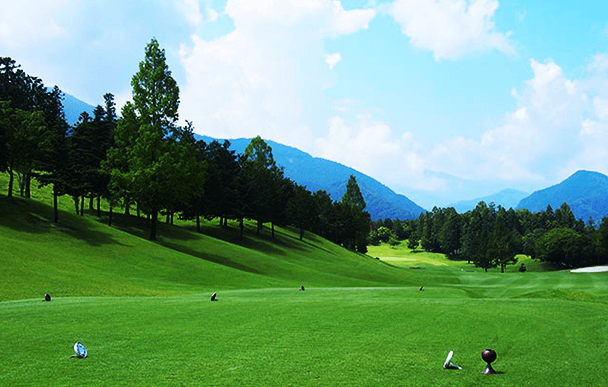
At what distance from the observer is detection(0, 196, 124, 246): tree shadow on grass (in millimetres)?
47219

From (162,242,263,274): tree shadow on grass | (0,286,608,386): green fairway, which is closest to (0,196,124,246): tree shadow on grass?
(162,242,263,274): tree shadow on grass

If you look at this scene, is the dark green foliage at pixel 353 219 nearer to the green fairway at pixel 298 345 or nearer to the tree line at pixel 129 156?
the tree line at pixel 129 156

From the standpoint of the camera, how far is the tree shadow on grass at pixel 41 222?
47219mm

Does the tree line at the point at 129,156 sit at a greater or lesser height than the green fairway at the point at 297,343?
greater

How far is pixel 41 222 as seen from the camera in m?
49.4

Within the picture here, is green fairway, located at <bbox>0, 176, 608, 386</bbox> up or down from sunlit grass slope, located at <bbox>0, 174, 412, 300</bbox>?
up

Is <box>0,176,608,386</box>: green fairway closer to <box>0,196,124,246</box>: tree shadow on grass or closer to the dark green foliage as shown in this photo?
<box>0,196,124,246</box>: tree shadow on grass

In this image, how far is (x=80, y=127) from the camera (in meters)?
62.2

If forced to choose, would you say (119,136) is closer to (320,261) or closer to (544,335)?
(320,261)

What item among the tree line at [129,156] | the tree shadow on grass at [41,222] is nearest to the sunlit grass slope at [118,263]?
the tree shadow on grass at [41,222]

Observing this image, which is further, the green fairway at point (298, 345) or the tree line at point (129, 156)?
the tree line at point (129, 156)

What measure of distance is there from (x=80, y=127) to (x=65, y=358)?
5930 centimetres

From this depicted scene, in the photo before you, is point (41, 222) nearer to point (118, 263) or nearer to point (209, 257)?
point (118, 263)

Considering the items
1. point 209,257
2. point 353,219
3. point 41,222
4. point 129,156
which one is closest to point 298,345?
point 209,257
